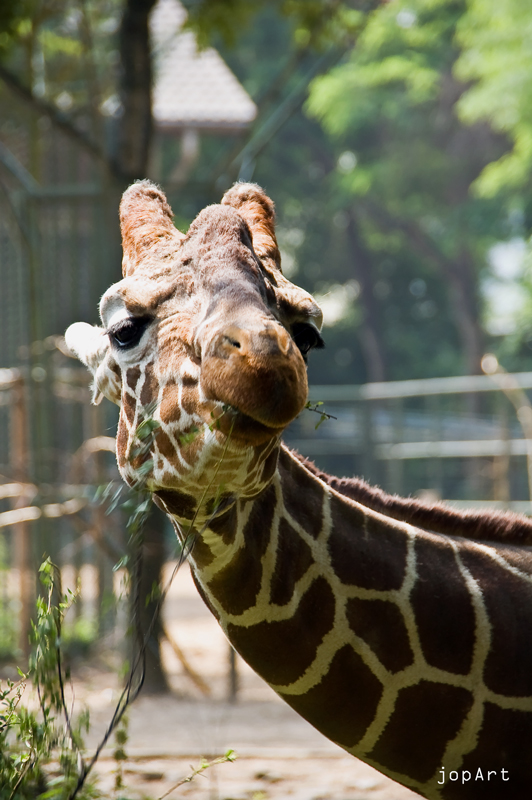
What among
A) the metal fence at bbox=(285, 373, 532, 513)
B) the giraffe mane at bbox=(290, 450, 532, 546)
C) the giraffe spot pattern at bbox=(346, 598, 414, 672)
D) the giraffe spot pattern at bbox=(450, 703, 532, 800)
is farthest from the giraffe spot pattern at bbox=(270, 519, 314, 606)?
the metal fence at bbox=(285, 373, 532, 513)

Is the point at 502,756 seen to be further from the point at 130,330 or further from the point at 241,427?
the point at 130,330

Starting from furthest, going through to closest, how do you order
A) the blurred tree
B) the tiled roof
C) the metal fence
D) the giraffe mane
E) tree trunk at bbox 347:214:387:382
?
1. tree trunk at bbox 347:214:387:382
2. the blurred tree
3. the tiled roof
4. the metal fence
5. the giraffe mane

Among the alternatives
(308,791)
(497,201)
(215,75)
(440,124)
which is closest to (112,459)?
(308,791)

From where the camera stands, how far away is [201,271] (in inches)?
77.9

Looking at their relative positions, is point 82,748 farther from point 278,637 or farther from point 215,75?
point 215,75

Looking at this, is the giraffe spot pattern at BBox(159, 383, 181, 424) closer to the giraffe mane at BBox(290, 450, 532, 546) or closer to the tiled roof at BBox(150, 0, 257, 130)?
the giraffe mane at BBox(290, 450, 532, 546)

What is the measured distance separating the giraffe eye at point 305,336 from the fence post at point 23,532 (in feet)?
Answer: 19.2

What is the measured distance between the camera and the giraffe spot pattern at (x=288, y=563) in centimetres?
216

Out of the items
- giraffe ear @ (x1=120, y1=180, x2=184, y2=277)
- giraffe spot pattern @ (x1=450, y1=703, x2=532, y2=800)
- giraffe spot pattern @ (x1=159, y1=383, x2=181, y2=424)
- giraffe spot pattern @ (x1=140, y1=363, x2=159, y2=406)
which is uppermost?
giraffe ear @ (x1=120, y1=180, x2=184, y2=277)

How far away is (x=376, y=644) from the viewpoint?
2.23 metres

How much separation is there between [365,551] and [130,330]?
0.86 metres

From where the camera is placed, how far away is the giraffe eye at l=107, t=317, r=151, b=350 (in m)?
2.04

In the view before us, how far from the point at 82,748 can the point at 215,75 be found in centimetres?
1494

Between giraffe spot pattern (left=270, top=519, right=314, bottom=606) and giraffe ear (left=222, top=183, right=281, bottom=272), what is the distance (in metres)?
0.67
